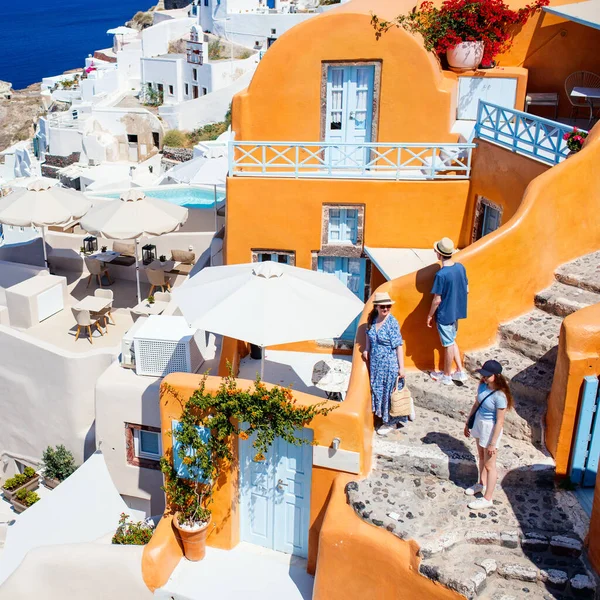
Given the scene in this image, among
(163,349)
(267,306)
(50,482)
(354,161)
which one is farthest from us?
(50,482)

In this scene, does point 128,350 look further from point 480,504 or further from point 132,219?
point 480,504

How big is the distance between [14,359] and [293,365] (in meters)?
6.09

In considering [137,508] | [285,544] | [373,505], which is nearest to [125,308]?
[137,508]

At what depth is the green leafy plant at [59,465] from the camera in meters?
14.4

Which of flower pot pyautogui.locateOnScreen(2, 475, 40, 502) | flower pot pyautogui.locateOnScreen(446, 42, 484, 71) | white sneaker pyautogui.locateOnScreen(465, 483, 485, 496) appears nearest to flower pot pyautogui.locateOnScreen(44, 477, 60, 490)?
A: flower pot pyautogui.locateOnScreen(2, 475, 40, 502)

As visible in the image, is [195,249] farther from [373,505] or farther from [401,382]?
[373,505]

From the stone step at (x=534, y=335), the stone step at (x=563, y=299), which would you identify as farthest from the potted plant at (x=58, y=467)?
the stone step at (x=563, y=299)

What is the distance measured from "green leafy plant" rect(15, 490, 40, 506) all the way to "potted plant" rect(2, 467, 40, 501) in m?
0.12

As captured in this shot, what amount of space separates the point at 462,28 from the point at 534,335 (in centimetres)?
797

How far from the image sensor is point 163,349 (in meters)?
12.4

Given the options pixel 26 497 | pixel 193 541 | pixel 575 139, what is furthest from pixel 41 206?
pixel 575 139

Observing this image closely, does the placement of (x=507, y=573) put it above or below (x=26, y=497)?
above

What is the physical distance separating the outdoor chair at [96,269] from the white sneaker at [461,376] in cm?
1093

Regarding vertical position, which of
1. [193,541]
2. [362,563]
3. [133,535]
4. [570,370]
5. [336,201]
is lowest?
[133,535]
